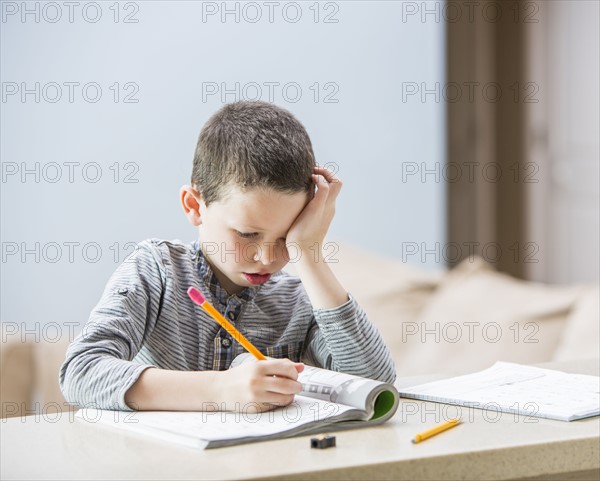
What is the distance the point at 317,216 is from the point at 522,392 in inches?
13.0

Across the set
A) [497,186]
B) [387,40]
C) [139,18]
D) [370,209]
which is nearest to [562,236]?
[497,186]

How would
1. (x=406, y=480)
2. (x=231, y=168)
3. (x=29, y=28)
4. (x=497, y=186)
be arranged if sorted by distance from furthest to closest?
(x=497, y=186), (x=29, y=28), (x=231, y=168), (x=406, y=480)

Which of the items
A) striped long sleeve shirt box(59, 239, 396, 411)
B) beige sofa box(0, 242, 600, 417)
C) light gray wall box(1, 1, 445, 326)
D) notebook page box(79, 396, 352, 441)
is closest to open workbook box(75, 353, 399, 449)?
notebook page box(79, 396, 352, 441)

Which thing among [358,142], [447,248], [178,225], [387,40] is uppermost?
[387,40]

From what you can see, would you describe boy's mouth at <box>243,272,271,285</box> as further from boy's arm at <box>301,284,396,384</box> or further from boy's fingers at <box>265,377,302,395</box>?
boy's fingers at <box>265,377,302,395</box>

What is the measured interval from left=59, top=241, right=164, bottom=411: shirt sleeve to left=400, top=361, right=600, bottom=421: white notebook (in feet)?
1.09

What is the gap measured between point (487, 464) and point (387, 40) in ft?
9.23

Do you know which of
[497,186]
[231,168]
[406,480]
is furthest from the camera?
[497,186]

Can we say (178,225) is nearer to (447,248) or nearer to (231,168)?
(447,248)

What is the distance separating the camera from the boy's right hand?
88cm

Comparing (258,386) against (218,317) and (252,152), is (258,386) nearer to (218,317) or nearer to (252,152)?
(218,317)

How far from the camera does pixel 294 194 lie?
3.52 ft

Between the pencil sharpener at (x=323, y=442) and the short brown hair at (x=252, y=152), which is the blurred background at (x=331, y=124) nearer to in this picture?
the short brown hair at (x=252, y=152)

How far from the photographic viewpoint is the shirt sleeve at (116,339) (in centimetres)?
91
